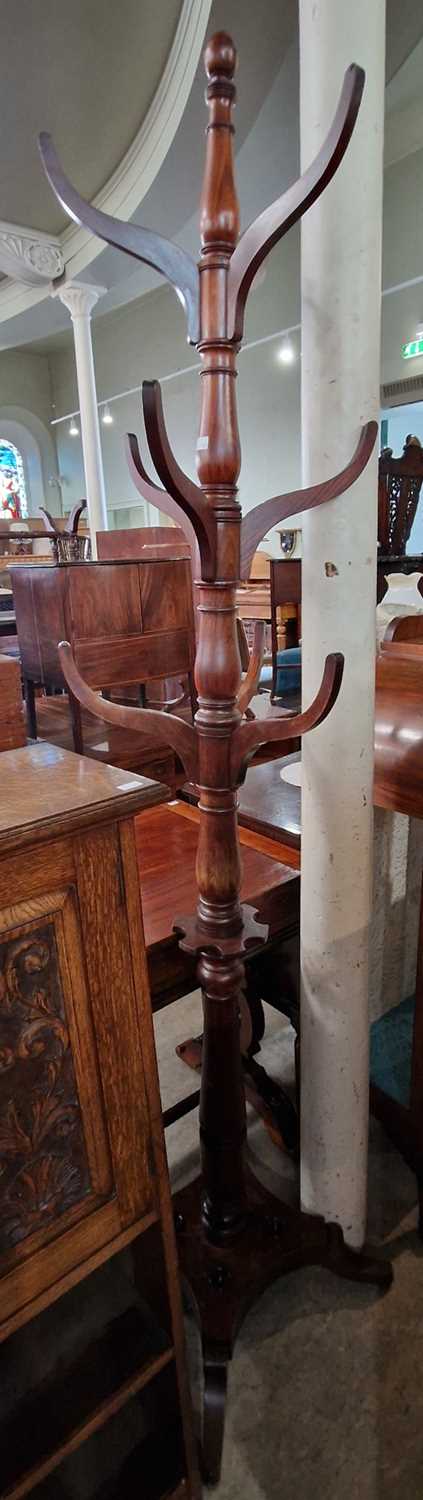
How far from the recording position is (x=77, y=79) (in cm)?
431

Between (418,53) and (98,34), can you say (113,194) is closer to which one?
(98,34)

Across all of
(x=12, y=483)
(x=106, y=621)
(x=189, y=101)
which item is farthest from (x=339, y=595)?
(x=12, y=483)

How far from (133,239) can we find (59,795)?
548 mm

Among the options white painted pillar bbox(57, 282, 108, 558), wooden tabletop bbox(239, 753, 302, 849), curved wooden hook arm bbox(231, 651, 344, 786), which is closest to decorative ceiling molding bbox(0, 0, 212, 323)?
white painted pillar bbox(57, 282, 108, 558)

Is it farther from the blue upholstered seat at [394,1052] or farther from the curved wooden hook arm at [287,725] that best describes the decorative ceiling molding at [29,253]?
the curved wooden hook arm at [287,725]

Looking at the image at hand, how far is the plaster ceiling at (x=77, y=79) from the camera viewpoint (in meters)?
3.83

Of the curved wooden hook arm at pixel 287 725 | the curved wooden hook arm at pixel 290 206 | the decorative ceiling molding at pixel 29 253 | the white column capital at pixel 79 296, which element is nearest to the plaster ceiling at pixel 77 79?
the decorative ceiling molding at pixel 29 253

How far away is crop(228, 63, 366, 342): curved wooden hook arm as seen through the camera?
61 centimetres

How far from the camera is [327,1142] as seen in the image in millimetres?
1223

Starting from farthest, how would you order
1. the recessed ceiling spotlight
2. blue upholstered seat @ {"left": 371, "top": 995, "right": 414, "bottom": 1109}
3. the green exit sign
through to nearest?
the recessed ceiling spotlight → the green exit sign → blue upholstered seat @ {"left": 371, "top": 995, "right": 414, "bottom": 1109}

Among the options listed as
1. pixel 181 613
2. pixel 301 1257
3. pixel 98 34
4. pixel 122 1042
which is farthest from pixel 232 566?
pixel 98 34

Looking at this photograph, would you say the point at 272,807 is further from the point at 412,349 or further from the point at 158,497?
the point at 412,349

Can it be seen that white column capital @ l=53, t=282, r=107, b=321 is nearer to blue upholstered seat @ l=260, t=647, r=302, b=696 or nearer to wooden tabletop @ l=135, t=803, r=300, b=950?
blue upholstered seat @ l=260, t=647, r=302, b=696

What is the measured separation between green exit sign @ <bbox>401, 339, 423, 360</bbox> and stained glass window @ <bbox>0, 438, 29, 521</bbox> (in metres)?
8.19
